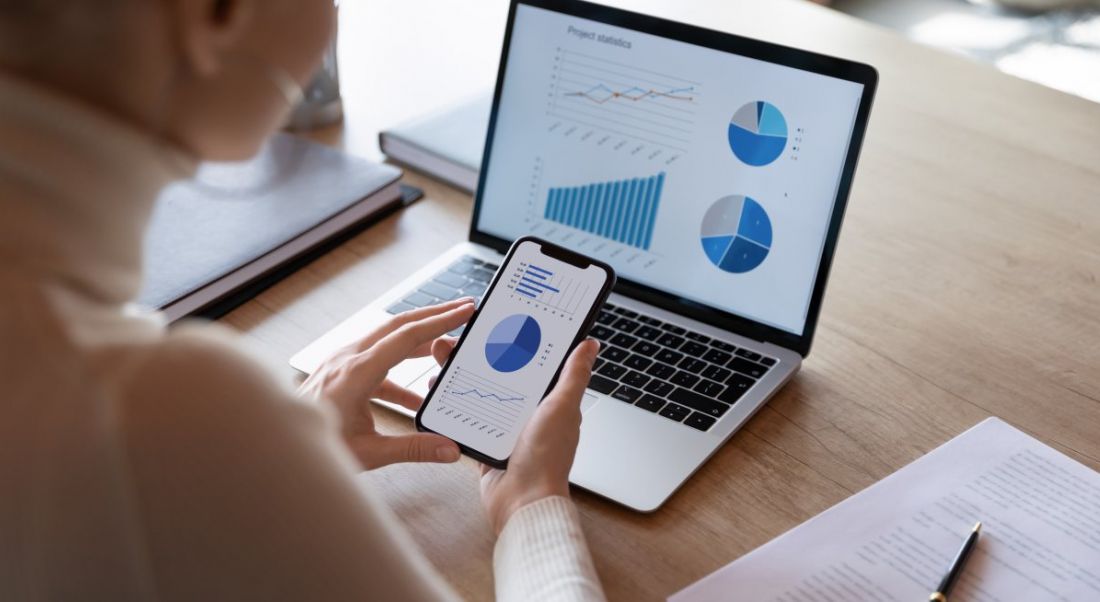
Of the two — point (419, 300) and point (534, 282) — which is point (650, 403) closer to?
point (534, 282)

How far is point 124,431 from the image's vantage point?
1.46 ft

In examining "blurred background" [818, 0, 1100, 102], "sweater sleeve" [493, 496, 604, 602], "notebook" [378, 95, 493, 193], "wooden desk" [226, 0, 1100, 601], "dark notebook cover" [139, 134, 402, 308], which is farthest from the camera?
"blurred background" [818, 0, 1100, 102]

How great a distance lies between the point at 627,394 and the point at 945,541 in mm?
289

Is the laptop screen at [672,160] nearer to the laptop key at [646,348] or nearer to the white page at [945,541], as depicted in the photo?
the laptop key at [646,348]

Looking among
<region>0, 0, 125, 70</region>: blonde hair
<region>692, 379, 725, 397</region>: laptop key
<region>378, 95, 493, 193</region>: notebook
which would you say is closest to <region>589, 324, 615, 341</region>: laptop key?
<region>692, 379, 725, 397</region>: laptop key

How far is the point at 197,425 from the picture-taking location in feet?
1.50

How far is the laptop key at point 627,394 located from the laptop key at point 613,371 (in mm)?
17

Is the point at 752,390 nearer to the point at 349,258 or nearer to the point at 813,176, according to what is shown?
the point at 813,176

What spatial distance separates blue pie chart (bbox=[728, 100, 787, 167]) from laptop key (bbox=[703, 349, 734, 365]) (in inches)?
7.2

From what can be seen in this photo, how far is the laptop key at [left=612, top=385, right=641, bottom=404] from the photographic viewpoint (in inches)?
36.1

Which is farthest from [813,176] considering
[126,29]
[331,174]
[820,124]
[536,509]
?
[126,29]

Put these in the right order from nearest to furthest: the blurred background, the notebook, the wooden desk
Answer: the wooden desk < the notebook < the blurred background

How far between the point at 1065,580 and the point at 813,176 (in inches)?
15.8

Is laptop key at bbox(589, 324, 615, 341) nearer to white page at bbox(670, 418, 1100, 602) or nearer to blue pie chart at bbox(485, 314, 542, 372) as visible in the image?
blue pie chart at bbox(485, 314, 542, 372)
